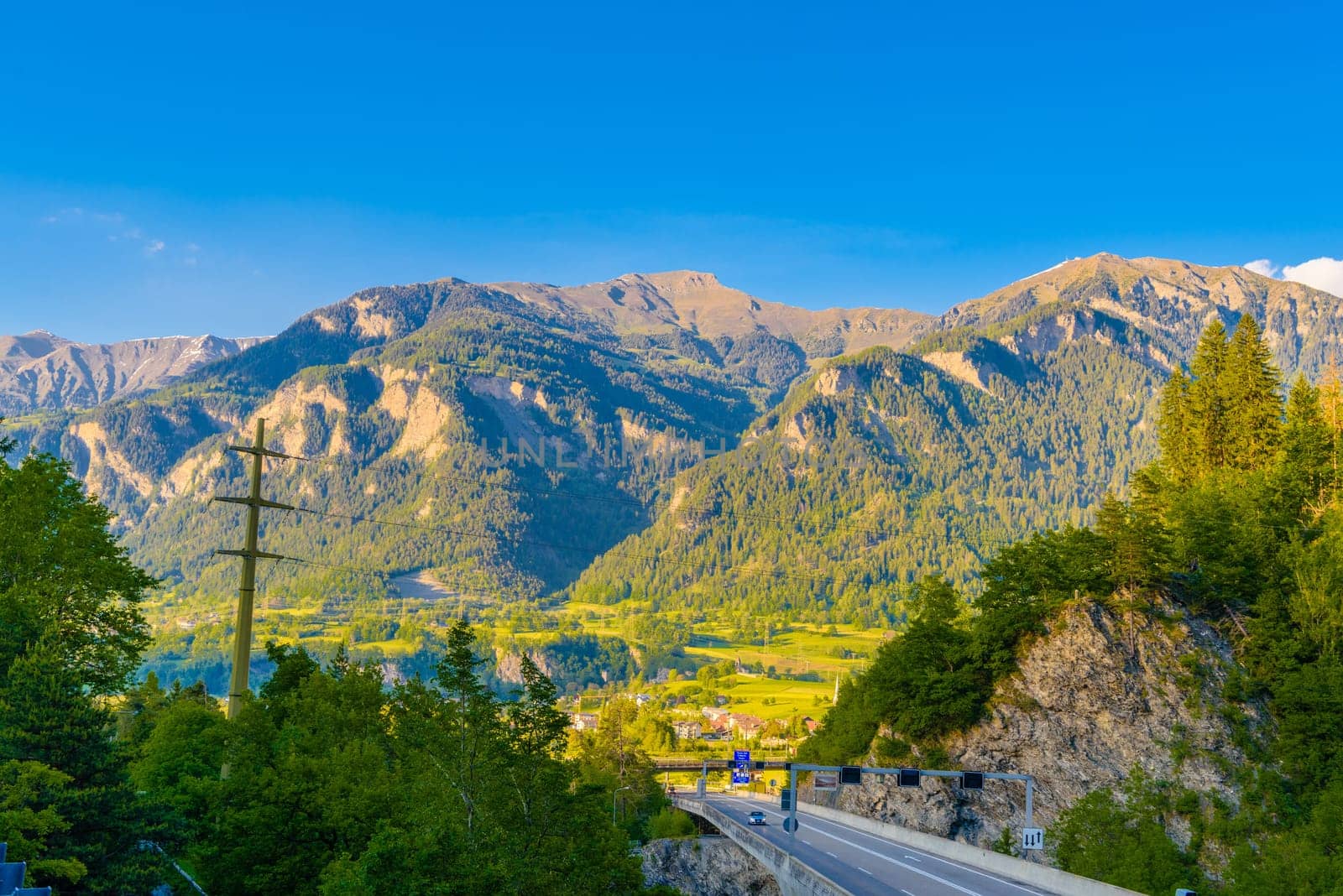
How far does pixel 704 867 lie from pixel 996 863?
7434 cm

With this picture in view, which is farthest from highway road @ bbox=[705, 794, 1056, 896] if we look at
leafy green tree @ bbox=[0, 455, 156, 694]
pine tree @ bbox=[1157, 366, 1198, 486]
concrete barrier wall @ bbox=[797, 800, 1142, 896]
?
pine tree @ bbox=[1157, 366, 1198, 486]

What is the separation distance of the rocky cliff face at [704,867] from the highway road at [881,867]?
33981 millimetres

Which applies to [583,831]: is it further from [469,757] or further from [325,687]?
[325,687]

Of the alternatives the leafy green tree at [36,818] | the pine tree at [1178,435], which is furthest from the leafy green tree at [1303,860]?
the leafy green tree at [36,818]

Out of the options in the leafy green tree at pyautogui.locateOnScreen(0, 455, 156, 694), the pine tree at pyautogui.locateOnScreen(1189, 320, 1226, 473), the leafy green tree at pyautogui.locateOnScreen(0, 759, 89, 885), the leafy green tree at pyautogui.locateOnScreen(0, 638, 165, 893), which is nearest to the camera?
the leafy green tree at pyautogui.locateOnScreen(0, 759, 89, 885)

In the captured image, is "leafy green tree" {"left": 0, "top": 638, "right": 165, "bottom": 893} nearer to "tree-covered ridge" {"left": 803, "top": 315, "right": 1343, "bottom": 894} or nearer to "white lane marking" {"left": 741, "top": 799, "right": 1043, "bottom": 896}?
"white lane marking" {"left": 741, "top": 799, "right": 1043, "bottom": 896}

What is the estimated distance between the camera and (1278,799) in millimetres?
80375

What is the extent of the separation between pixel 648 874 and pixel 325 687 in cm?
7111

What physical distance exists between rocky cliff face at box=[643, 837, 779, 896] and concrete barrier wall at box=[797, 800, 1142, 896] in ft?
118

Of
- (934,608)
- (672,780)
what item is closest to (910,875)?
(934,608)

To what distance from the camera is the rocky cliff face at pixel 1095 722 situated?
3440 inches

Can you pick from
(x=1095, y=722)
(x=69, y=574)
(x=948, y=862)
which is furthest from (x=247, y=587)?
(x=1095, y=722)

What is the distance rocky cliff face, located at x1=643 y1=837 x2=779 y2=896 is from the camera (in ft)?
417

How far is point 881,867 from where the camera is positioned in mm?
64562
